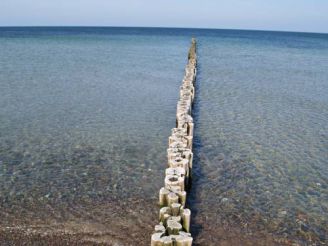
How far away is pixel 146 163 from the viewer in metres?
11.9

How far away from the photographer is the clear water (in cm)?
861

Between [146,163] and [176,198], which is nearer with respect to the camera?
[176,198]

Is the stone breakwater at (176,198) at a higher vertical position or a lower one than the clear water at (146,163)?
higher

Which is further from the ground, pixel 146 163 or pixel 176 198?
pixel 176 198

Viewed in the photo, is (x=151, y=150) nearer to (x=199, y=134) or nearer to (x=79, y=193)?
(x=199, y=134)

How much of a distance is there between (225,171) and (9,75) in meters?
21.1

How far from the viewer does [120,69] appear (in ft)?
105

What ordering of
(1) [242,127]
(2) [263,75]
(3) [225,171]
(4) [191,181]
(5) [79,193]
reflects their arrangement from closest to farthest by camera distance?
(5) [79,193] → (4) [191,181] → (3) [225,171] → (1) [242,127] → (2) [263,75]

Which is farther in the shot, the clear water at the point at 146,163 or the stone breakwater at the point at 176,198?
the clear water at the point at 146,163

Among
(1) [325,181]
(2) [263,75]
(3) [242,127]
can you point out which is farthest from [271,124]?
(2) [263,75]

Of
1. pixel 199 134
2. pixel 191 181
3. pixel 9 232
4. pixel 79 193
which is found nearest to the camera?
pixel 9 232

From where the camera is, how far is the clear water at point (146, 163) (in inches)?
339

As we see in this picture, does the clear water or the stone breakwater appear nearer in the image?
the stone breakwater

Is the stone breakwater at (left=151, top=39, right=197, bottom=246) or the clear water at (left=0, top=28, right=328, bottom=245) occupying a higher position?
the stone breakwater at (left=151, top=39, right=197, bottom=246)
